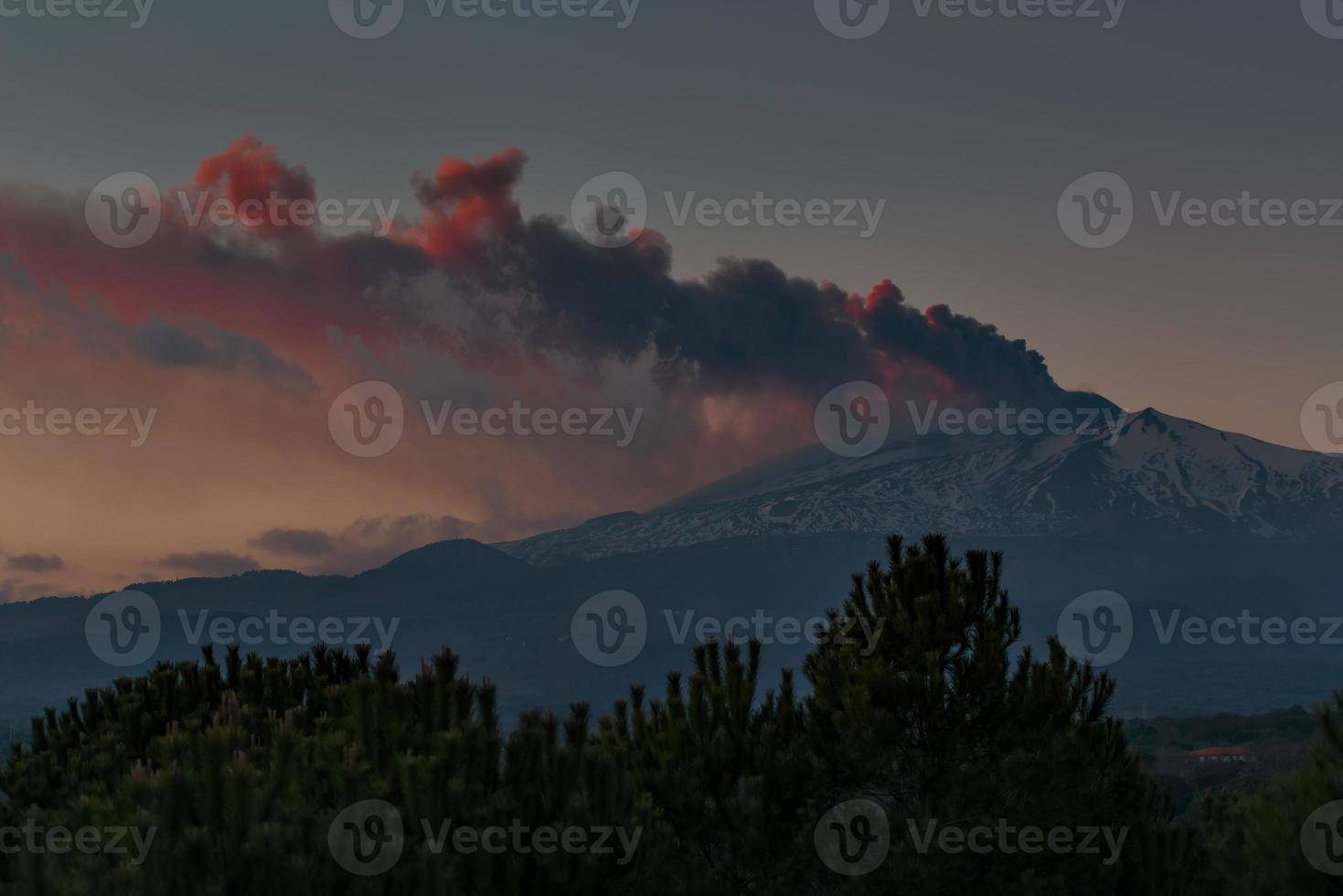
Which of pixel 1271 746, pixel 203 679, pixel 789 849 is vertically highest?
pixel 203 679

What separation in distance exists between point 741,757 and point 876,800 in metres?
2.31

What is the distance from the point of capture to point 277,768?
12.4 metres

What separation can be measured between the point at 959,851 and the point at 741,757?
12.3 feet

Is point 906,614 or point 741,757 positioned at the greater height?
point 906,614

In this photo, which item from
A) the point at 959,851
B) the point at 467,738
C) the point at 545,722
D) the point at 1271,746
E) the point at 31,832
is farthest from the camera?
the point at 1271,746

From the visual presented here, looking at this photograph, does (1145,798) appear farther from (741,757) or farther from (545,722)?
(545,722)

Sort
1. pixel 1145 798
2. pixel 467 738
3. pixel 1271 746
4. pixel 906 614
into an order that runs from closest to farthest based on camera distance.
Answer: pixel 467 738
pixel 906 614
pixel 1145 798
pixel 1271 746

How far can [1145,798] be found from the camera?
77.2 feet

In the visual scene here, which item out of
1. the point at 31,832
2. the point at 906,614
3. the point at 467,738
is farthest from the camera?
the point at 906,614

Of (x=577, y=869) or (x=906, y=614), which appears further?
(x=906, y=614)

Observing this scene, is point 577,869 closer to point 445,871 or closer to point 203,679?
point 445,871

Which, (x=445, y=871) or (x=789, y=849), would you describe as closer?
(x=445, y=871)

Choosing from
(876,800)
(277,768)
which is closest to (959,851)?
(876,800)

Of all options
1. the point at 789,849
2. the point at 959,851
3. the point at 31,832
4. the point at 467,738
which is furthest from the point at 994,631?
the point at 31,832
